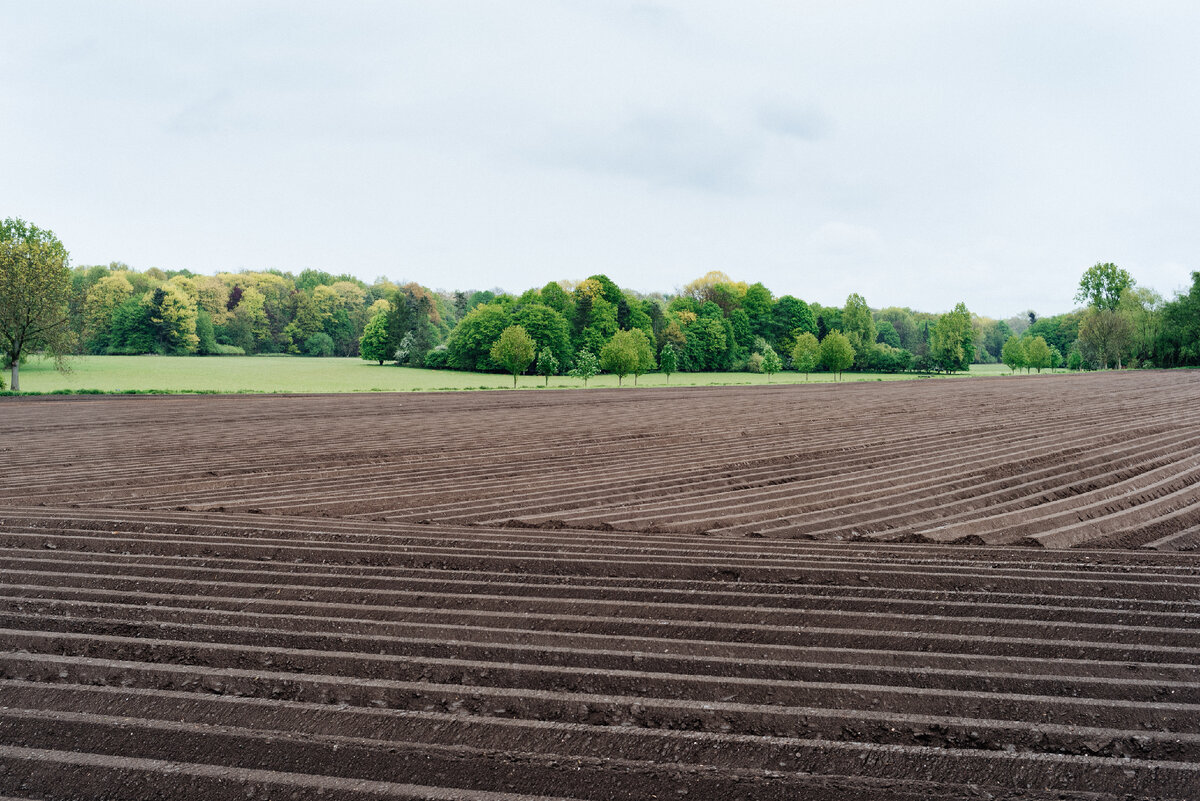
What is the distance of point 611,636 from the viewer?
4.87 meters

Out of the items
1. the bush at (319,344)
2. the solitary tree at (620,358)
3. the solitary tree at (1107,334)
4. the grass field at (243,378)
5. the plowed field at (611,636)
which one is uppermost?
the solitary tree at (1107,334)

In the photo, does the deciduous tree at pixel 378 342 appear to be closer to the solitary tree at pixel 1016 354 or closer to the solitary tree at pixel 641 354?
the solitary tree at pixel 641 354

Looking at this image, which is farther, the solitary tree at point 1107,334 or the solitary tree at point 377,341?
the solitary tree at point 377,341

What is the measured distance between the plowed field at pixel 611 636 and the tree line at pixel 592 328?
125 feet

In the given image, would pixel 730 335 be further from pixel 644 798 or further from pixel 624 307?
pixel 644 798

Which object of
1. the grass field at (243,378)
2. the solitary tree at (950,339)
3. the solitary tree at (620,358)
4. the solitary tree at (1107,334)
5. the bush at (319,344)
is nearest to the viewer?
the grass field at (243,378)

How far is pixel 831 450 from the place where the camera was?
1338cm

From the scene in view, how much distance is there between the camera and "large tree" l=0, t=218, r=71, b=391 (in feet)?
111

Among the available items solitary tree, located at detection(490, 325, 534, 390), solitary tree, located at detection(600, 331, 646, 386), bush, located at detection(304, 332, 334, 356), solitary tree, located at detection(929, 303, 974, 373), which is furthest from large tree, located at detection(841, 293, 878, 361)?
bush, located at detection(304, 332, 334, 356)

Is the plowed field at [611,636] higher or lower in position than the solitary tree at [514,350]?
lower

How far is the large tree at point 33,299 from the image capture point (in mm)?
33812

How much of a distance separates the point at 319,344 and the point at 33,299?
49.4 m

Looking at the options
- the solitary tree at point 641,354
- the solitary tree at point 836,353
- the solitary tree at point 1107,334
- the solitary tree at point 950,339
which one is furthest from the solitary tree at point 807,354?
the solitary tree at point 1107,334

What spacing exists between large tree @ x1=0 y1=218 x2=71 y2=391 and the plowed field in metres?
30.1
